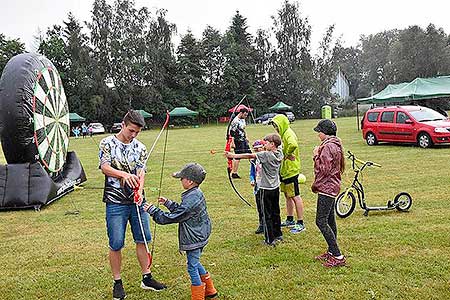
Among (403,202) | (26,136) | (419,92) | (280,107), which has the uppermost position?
(419,92)

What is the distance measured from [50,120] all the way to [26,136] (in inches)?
42.0

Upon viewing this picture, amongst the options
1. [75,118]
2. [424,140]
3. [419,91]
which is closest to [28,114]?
[424,140]

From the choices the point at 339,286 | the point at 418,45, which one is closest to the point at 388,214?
the point at 339,286

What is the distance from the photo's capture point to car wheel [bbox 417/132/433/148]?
14.6 meters

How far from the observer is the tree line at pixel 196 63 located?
4719 centimetres

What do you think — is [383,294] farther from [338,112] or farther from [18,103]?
[338,112]

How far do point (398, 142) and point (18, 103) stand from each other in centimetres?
1289

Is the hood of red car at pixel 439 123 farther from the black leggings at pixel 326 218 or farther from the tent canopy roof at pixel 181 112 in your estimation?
the tent canopy roof at pixel 181 112

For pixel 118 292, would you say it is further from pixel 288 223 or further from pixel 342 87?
pixel 342 87

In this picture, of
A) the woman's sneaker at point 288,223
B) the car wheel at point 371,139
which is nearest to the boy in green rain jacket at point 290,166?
the woman's sneaker at point 288,223

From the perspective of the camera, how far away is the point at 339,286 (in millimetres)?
4223

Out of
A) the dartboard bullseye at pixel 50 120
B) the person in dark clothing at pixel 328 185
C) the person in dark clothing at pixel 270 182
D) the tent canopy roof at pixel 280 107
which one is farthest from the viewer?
the tent canopy roof at pixel 280 107

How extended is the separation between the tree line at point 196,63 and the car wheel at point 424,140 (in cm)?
3666

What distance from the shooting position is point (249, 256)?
203 inches
